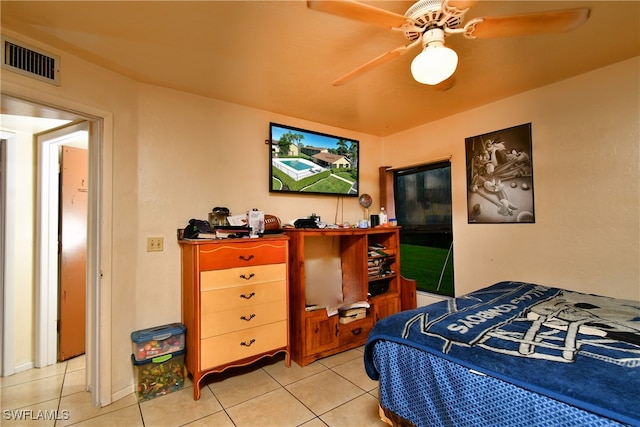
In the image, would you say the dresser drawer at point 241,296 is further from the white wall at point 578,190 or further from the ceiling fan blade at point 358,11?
the white wall at point 578,190

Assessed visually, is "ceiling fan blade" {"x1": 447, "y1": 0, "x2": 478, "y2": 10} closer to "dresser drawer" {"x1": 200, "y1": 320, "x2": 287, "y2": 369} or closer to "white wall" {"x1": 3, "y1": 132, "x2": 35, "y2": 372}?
"dresser drawer" {"x1": 200, "y1": 320, "x2": 287, "y2": 369}

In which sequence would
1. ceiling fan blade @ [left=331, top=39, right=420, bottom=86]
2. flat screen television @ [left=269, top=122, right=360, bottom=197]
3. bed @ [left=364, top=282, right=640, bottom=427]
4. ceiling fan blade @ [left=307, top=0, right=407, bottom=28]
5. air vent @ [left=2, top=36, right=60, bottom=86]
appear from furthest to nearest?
→ flat screen television @ [left=269, top=122, right=360, bottom=197] → air vent @ [left=2, top=36, right=60, bottom=86] → ceiling fan blade @ [left=331, top=39, right=420, bottom=86] → ceiling fan blade @ [left=307, top=0, right=407, bottom=28] → bed @ [left=364, top=282, right=640, bottom=427]

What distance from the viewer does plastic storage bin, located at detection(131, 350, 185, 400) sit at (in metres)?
1.98

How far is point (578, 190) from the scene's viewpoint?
2.18m

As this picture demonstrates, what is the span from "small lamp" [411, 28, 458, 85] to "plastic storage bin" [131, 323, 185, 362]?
235cm

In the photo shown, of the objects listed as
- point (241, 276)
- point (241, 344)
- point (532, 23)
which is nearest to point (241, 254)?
point (241, 276)

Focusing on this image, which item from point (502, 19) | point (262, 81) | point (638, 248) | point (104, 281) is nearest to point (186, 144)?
point (262, 81)

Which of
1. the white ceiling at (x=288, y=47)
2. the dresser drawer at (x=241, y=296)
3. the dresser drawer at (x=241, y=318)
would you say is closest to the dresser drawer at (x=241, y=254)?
the dresser drawer at (x=241, y=296)

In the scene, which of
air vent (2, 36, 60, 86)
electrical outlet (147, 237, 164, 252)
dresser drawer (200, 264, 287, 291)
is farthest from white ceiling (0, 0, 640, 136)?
dresser drawer (200, 264, 287, 291)

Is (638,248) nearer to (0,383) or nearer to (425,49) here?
(425,49)

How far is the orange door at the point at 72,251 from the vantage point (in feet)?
8.39

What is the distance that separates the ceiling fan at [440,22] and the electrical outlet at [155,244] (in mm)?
1986

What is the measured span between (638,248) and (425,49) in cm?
207

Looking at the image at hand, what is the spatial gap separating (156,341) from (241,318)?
0.62 meters
